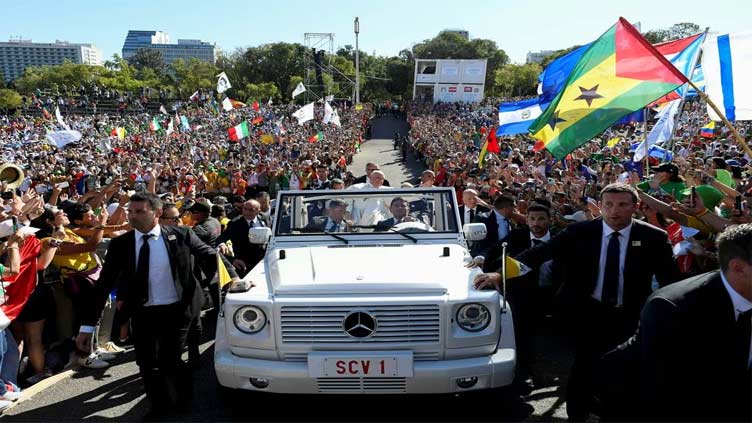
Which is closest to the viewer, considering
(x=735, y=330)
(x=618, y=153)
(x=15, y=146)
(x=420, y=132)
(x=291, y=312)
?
Answer: (x=735, y=330)

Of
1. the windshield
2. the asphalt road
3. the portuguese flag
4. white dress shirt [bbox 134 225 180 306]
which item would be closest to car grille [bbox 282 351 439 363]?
the asphalt road

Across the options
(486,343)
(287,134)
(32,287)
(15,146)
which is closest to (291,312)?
(486,343)

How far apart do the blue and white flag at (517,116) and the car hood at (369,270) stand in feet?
27.3

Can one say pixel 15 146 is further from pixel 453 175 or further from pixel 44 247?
pixel 44 247

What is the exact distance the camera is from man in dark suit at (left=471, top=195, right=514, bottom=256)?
788 centimetres

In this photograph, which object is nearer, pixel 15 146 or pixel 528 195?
pixel 528 195

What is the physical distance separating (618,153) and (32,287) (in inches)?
679

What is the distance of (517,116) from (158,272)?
10.4 m

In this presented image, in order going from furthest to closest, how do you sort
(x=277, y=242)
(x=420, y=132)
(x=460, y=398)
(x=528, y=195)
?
(x=420, y=132) → (x=528, y=195) → (x=277, y=242) → (x=460, y=398)

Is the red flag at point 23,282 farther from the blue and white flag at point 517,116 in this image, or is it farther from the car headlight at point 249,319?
the blue and white flag at point 517,116

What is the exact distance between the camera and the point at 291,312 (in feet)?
15.3

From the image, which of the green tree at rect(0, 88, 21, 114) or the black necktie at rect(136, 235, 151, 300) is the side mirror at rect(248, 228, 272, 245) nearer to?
the black necktie at rect(136, 235, 151, 300)

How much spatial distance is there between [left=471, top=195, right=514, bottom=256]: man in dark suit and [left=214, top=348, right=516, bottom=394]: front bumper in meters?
3.24

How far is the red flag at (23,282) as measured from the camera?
560 cm
